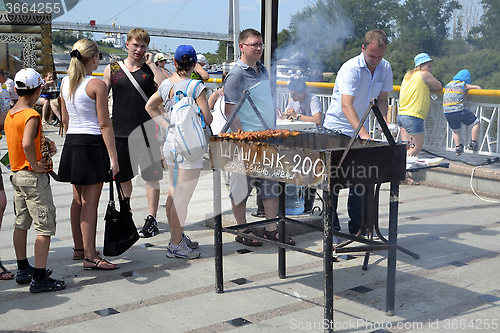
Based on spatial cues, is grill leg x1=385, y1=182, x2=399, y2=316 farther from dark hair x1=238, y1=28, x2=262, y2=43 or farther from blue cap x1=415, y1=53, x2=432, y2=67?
blue cap x1=415, y1=53, x2=432, y2=67

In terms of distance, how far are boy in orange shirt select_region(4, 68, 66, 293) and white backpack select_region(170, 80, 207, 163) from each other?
102 centimetres

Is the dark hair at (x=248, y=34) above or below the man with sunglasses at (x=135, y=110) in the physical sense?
above

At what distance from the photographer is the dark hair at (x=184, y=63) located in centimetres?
427

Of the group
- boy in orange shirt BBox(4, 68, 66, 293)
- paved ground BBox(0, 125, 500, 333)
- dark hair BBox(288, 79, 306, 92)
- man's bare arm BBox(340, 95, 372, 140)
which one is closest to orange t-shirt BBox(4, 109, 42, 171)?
boy in orange shirt BBox(4, 68, 66, 293)

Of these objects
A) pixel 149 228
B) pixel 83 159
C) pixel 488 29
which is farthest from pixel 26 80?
pixel 488 29

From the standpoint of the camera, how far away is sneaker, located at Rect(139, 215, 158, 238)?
5.33m

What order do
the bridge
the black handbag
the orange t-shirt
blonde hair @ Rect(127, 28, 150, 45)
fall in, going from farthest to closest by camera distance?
the bridge, blonde hair @ Rect(127, 28, 150, 45), the black handbag, the orange t-shirt

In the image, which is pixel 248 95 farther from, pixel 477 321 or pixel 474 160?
pixel 474 160

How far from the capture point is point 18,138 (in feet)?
12.3

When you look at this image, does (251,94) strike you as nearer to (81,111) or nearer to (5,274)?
(81,111)

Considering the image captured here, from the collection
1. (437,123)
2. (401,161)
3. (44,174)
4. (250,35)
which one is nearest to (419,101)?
(437,123)

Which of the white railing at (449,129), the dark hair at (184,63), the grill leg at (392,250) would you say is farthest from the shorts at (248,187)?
the white railing at (449,129)

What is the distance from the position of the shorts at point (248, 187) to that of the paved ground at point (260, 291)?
520 millimetres

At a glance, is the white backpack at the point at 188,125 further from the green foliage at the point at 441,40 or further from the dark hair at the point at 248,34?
the green foliage at the point at 441,40
